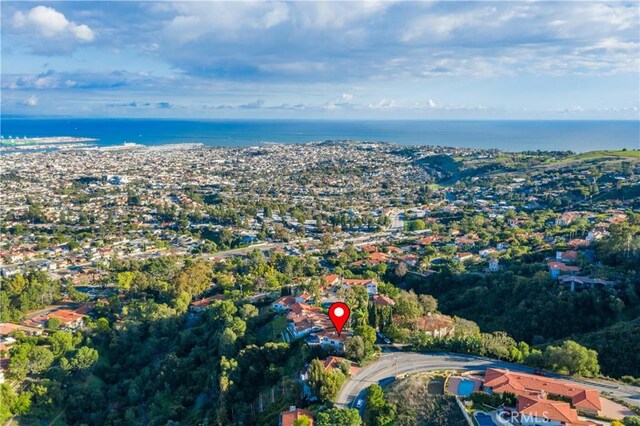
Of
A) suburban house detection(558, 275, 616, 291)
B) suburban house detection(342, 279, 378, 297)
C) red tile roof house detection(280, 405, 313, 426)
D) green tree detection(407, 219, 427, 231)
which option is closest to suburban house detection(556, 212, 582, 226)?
green tree detection(407, 219, 427, 231)

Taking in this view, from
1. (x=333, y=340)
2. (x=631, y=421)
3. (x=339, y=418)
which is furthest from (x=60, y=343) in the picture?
(x=631, y=421)

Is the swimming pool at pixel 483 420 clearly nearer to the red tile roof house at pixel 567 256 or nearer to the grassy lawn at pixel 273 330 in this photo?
the grassy lawn at pixel 273 330

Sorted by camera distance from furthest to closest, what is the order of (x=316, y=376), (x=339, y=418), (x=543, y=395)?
(x=316, y=376) → (x=543, y=395) → (x=339, y=418)

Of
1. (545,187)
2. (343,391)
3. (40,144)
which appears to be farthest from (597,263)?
(40,144)

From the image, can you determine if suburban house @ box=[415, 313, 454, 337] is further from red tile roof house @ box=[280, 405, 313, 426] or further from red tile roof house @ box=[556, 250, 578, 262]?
red tile roof house @ box=[556, 250, 578, 262]

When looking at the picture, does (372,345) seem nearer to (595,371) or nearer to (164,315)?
(595,371)

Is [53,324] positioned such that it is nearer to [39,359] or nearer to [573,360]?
[39,359]

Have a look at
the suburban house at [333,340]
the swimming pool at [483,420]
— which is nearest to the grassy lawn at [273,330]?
the suburban house at [333,340]
